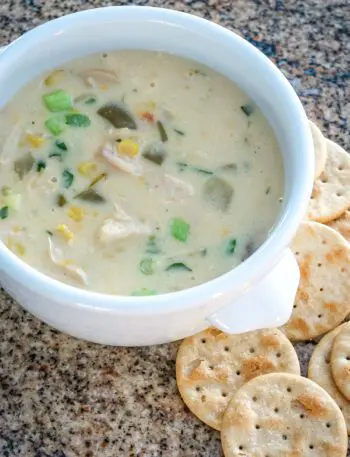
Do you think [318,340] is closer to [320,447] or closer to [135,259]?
[320,447]

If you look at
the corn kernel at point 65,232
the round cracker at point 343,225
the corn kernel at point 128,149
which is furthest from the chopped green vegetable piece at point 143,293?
the round cracker at point 343,225

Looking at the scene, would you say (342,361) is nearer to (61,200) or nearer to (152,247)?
(152,247)

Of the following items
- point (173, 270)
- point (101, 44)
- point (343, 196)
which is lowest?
point (343, 196)

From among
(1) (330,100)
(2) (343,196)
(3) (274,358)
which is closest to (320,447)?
(3) (274,358)

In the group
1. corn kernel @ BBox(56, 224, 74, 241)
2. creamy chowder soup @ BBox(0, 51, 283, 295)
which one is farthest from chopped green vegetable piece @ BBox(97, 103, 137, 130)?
corn kernel @ BBox(56, 224, 74, 241)

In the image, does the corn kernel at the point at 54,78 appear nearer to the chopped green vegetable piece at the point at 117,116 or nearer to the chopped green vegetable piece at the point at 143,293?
the chopped green vegetable piece at the point at 117,116

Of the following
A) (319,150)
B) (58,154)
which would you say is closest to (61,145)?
(58,154)
